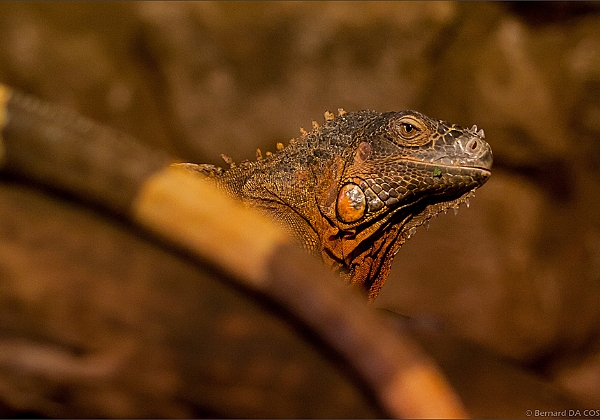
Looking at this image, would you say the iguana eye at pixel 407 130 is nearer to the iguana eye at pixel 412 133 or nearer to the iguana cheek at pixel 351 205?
the iguana eye at pixel 412 133

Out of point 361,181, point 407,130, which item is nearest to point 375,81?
point 407,130

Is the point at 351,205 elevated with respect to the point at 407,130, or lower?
lower

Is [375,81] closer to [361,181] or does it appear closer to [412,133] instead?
[412,133]

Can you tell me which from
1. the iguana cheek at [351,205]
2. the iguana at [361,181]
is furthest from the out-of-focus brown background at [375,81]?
the iguana cheek at [351,205]

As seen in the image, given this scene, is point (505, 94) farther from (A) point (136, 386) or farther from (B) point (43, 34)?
(A) point (136, 386)

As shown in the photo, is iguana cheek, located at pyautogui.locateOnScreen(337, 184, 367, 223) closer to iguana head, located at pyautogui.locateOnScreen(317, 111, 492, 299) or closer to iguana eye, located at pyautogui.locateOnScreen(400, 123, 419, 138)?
iguana head, located at pyautogui.locateOnScreen(317, 111, 492, 299)

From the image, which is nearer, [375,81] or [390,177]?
[390,177]

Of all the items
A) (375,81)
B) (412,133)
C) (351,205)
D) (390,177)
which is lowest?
(351,205)
